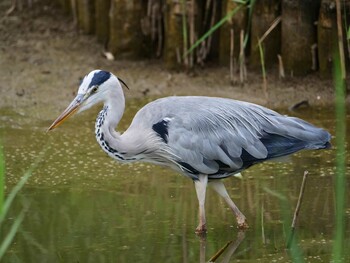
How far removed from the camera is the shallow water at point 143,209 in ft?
19.9

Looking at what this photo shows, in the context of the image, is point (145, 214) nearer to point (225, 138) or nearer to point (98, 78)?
point (225, 138)

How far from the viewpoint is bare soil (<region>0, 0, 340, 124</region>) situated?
920 centimetres

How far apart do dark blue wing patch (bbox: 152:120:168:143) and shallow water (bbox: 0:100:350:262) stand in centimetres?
53

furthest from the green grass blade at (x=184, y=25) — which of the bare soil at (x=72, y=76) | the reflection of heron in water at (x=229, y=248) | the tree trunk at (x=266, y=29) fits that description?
the reflection of heron in water at (x=229, y=248)

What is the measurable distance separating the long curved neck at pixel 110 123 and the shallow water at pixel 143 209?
490 mm

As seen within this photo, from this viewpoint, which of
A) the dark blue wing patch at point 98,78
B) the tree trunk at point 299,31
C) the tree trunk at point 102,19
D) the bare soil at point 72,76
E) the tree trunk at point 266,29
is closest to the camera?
the dark blue wing patch at point 98,78

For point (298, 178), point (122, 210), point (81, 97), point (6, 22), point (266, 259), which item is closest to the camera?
point (266, 259)

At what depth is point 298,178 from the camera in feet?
24.1

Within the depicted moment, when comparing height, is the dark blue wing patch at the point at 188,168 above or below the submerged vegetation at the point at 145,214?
above

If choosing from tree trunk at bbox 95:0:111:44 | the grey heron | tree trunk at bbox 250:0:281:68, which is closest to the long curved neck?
the grey heron

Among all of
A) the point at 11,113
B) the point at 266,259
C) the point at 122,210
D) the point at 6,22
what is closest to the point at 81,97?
the point at 122,210

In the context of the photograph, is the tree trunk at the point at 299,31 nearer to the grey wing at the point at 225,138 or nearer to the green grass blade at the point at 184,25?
the green grass blade at the point at 184,25

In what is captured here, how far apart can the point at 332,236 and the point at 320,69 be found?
10.7ft

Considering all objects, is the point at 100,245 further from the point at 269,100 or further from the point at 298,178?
the point at 269,100
